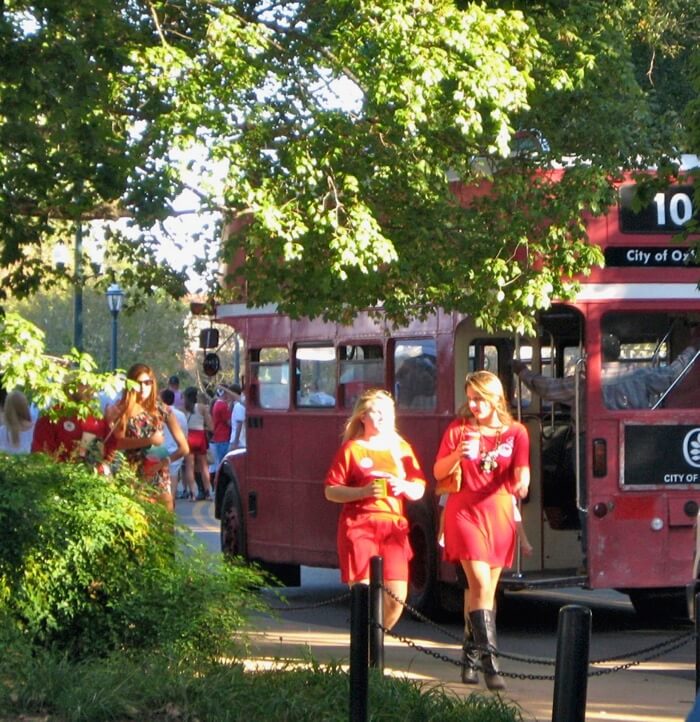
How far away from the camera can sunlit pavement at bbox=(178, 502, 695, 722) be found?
929 centimetres

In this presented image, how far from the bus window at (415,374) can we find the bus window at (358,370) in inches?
11.4

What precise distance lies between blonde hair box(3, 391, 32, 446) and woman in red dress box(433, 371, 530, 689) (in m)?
3.96

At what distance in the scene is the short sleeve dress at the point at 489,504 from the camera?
9.96 metres

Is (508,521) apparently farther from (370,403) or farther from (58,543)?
(58,543)

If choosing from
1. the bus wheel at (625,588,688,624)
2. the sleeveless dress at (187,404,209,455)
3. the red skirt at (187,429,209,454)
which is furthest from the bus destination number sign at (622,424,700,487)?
the sleeveless dress at (187,404,209,455)

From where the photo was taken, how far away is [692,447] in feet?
40.7

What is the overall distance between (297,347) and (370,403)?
583cm

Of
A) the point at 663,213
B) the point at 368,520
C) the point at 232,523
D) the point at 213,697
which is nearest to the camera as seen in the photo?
the point at 213,697

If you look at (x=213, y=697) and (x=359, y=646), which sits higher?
(x=359, y=646)

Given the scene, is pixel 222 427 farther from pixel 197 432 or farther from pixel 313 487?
pixel 313 487

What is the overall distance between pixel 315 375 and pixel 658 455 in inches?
164

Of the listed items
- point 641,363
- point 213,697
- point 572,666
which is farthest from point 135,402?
point 572,666

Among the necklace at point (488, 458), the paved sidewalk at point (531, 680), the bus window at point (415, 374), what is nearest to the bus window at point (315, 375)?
the bus window at point (415, 374)

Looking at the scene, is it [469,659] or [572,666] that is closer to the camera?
[572,666]
